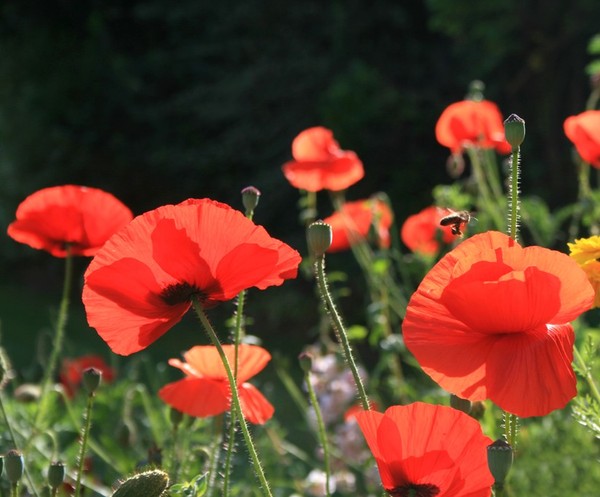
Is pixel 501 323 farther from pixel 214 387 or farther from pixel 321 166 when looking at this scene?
pixel 321 166

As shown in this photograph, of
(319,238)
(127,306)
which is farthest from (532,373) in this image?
(127,306)

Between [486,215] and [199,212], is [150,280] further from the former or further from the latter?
[486,215]

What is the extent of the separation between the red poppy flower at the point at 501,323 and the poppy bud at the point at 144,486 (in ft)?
0.68

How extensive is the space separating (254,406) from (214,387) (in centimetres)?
6

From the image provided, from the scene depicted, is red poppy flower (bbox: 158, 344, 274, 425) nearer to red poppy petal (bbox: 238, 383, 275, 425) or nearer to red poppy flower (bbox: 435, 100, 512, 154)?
red poppy petal (bbox: 238, 383, 275, 425)

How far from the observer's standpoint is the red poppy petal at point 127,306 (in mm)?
858

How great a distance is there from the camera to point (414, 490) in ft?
2.54

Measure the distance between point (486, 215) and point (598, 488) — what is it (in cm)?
62

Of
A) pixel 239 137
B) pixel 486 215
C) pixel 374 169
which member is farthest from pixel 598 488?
pixel 239 137

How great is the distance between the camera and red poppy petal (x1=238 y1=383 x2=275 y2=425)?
1.06 m

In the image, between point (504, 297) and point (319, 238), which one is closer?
point (504, 297)

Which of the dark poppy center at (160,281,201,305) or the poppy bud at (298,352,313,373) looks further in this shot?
the poppy bud at (298,352,313,373)

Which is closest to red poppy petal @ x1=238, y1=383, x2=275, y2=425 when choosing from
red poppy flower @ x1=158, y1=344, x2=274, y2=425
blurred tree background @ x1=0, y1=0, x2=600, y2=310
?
red poppy flower @ x1=158, y1=344, x2=274, y2=425

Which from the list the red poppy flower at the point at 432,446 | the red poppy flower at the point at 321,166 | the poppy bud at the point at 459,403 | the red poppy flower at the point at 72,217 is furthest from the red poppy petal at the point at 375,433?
the red poppy flower at the point at 321,166
